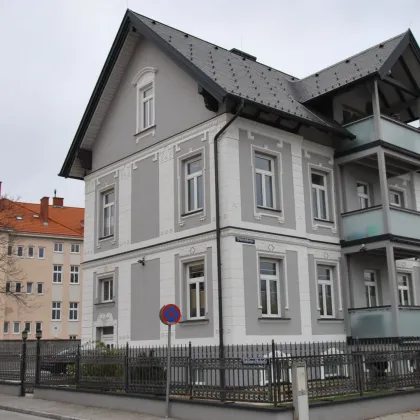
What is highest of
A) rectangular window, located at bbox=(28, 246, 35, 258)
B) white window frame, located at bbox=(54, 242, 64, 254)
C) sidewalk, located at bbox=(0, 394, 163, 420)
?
white window frame, located at bbox=(54, 242, 64, 254)

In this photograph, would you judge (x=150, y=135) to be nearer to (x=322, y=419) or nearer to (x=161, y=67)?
(x=161, y=67)

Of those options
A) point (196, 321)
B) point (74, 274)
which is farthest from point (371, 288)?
point (74, 274)

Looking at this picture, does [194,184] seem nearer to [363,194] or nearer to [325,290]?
[325,290]

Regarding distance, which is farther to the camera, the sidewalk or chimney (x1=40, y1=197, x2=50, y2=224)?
chimney (x1=40, y1=197, x2=50, y2=224)

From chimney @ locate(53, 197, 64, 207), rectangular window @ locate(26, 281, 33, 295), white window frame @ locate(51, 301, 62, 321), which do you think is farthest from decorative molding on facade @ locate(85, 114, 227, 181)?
chimney @ locate(53, 197, 64, 207)

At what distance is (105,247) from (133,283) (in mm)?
2248

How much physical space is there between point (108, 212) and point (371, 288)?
966 centimetres

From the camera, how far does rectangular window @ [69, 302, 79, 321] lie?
5409 cm

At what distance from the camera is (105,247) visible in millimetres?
20750

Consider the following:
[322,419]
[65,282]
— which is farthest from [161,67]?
[65,282]

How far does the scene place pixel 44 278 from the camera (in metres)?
53.4

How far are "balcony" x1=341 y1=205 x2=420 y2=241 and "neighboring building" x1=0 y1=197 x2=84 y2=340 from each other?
36977 mm

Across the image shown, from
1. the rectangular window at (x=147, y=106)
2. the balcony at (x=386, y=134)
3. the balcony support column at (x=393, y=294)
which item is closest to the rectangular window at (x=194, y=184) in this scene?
the rectangular window at (x=147, y=106)

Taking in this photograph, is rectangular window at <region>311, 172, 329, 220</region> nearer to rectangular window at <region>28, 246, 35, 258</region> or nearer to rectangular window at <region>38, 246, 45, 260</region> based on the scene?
rectangular window at <region>28, 246, 35, 258</region>
